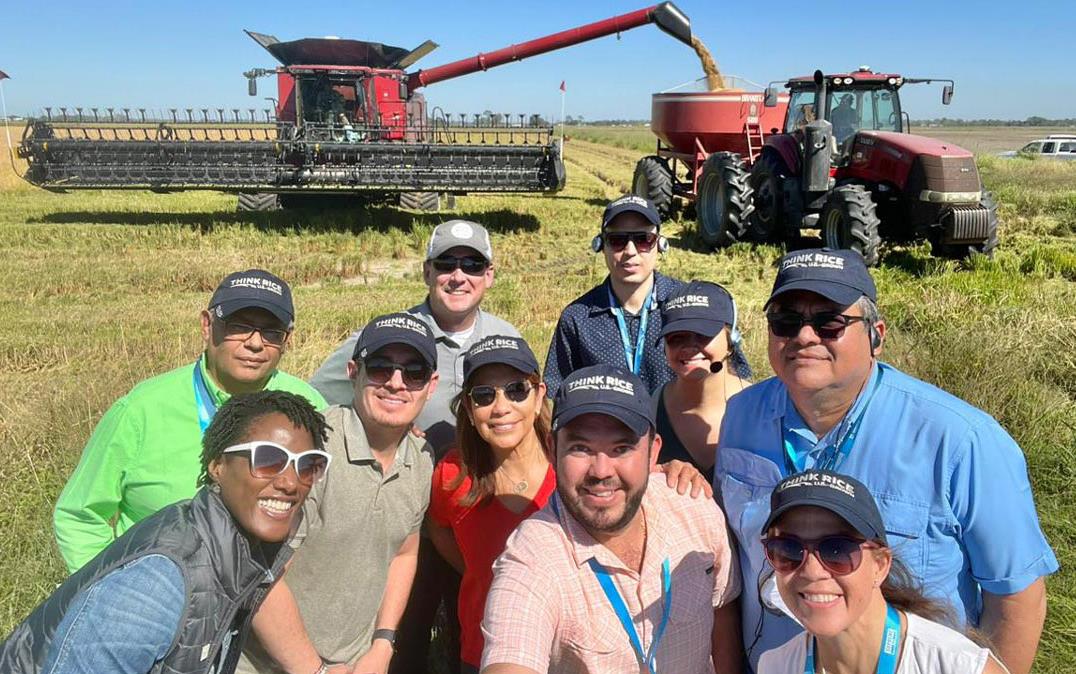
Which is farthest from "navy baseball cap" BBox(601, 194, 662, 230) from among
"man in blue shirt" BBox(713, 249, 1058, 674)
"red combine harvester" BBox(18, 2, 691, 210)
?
"red combine harvester" BBox(18, 2, 691, 210)

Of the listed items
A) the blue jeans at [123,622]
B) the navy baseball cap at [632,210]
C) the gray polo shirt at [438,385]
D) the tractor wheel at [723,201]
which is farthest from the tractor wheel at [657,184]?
the blue jeans at [123,622]

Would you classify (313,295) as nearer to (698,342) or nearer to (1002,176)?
(698,342)

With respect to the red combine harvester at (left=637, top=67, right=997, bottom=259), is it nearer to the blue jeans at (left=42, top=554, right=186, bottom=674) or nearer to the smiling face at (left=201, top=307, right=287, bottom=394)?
the smiling face at (left=201, top=307, right=287, bottom=394)

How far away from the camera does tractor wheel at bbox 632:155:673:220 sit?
14.7 meters

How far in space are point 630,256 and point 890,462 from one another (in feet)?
5.12

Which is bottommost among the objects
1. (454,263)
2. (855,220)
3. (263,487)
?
(263,487)

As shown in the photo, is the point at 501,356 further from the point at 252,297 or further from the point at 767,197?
the point at 767,197

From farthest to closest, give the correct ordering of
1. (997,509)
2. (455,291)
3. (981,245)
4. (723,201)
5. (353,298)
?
(723,201) → (981,245) → (353,298) → (455,291) → (997,509)

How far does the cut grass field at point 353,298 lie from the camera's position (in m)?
4.46

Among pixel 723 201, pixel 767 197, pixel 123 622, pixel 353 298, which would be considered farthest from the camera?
pixel 723 201

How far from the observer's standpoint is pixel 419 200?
14.4m

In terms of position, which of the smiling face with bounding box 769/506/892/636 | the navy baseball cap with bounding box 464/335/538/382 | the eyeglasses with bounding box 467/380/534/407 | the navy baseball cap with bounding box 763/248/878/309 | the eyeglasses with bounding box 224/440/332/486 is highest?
the navy baseball cap with bounding box 763/248/878/309

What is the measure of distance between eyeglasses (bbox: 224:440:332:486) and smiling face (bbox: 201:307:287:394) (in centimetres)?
62

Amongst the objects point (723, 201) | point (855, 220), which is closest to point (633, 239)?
point (855, 220)
